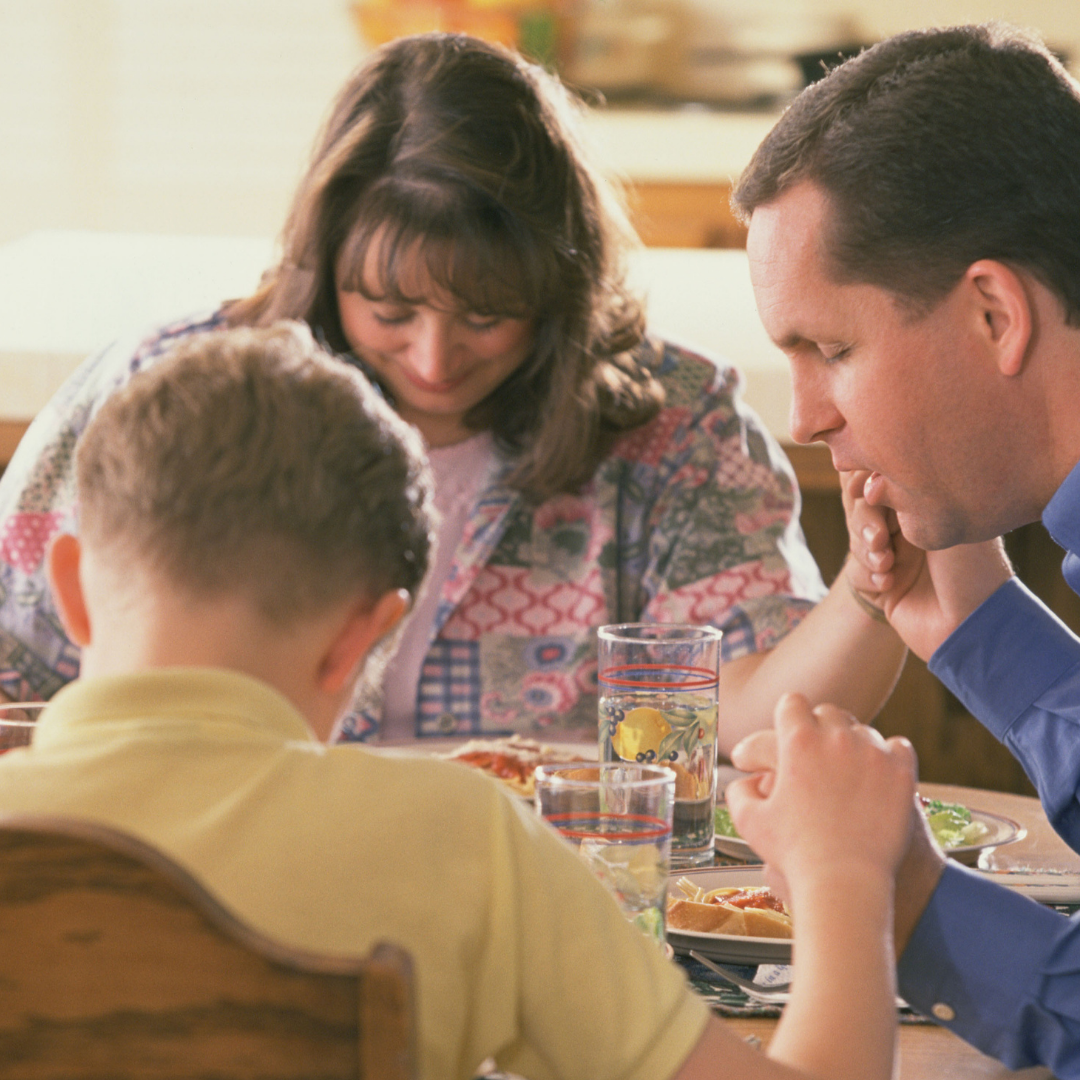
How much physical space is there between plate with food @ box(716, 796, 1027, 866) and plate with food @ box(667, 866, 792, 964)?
0.15 m

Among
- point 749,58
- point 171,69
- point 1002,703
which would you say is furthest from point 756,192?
point 171,69

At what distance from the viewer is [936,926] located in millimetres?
942

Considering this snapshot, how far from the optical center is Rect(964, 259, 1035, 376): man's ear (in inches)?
45.9

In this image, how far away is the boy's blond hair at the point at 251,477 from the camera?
69cm

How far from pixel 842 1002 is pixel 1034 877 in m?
0.46

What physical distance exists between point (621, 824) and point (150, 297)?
279 centimetres

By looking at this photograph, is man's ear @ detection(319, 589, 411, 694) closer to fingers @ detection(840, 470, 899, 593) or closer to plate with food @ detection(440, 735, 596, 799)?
plate with food @ detection(440, 735, 596, 799)

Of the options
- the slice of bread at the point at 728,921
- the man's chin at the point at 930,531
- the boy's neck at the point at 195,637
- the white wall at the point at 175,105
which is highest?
the white wall at the point at 175,105

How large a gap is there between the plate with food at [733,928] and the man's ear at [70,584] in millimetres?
467

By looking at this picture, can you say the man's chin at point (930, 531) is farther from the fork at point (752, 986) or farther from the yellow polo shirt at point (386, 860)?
the yellow polo shirt at point (386, 860)

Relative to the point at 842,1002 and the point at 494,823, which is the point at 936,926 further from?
the point at 494,823

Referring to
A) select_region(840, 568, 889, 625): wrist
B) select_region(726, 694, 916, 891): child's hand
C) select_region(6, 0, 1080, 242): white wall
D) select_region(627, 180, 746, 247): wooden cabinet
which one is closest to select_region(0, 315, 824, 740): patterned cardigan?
select_region(840, 568, 889, 625): wrist

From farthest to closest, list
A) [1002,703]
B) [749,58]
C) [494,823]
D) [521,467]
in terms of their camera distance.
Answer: [749,58] < [521,467] < [1002,703] < [494,823]

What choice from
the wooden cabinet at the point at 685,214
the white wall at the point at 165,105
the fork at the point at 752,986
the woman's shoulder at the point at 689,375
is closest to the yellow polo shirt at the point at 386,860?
the fork at the point at 752,986
